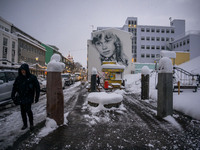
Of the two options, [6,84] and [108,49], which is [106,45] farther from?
[6,84]

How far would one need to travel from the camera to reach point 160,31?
53.7 m

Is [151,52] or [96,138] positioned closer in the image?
[96,138]

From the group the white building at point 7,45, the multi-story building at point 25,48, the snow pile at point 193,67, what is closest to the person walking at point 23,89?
the snow pile at point 193,67

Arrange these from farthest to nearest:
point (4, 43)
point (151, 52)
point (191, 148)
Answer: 1. point (151, 52)
2. point (4, 43)
3. point (191, 148)

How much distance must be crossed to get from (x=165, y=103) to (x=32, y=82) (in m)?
4.99

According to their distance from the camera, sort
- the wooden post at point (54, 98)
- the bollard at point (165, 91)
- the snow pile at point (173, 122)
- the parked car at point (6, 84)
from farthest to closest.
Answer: the parked car at point (6, 84) < the bollard at point (165, 91) < the snow pile at point (173, 122) < the wooden post at point (54, 98)

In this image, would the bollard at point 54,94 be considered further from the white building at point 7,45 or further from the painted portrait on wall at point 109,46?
the painted portrait on wall at point 109,46

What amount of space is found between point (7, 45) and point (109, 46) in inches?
1020

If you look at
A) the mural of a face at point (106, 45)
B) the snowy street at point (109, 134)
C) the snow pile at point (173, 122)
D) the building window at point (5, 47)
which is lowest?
the snowy street at point (109, 134)

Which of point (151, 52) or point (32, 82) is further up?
point (151, 52)

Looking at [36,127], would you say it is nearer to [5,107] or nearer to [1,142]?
[1,142]

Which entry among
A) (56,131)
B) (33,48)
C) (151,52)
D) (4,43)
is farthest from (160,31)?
(56,131)

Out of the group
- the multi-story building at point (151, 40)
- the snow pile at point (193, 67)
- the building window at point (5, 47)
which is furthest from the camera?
the multi-story building at point (151, 40)

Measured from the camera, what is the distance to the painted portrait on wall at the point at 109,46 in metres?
33.8
